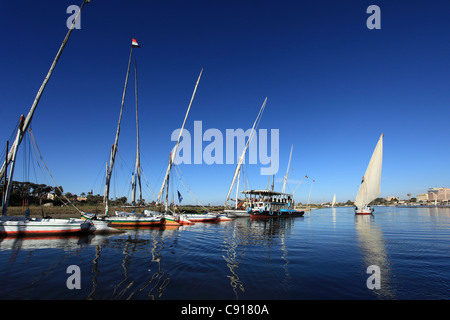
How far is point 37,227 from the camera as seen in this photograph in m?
27.4

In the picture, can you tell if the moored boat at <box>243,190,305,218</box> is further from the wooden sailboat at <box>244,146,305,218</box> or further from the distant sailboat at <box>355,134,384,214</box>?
the distant sailboat at <box>355,134,384,214</box>

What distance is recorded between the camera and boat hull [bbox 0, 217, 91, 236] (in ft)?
87.7

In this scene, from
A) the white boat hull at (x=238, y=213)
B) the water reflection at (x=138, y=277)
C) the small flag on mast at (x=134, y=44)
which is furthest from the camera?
the white boat hull at (x=238, y=213)

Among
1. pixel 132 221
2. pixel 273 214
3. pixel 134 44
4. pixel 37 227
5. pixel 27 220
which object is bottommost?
pixel 273 214

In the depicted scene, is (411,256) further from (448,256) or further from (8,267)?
(8,267)

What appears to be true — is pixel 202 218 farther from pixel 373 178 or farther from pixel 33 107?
pixel 373 178

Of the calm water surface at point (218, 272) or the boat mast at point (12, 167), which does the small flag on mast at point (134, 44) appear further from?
the calm water surface at point (218, 272)

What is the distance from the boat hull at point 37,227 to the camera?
26734 millimetres

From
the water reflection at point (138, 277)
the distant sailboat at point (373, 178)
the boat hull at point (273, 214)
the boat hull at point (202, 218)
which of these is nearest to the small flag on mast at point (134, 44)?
the water reflection at point (138, 277)

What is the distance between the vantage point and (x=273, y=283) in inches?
488

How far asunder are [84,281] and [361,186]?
92.7 m

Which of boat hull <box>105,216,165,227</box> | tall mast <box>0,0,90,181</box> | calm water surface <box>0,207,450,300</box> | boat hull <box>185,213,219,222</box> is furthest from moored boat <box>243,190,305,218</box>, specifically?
tall mast <box>0,0,90,181</box>

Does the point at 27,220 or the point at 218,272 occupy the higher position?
the point at 27,220

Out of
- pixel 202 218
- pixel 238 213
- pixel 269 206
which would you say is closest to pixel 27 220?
pixel 202 218
